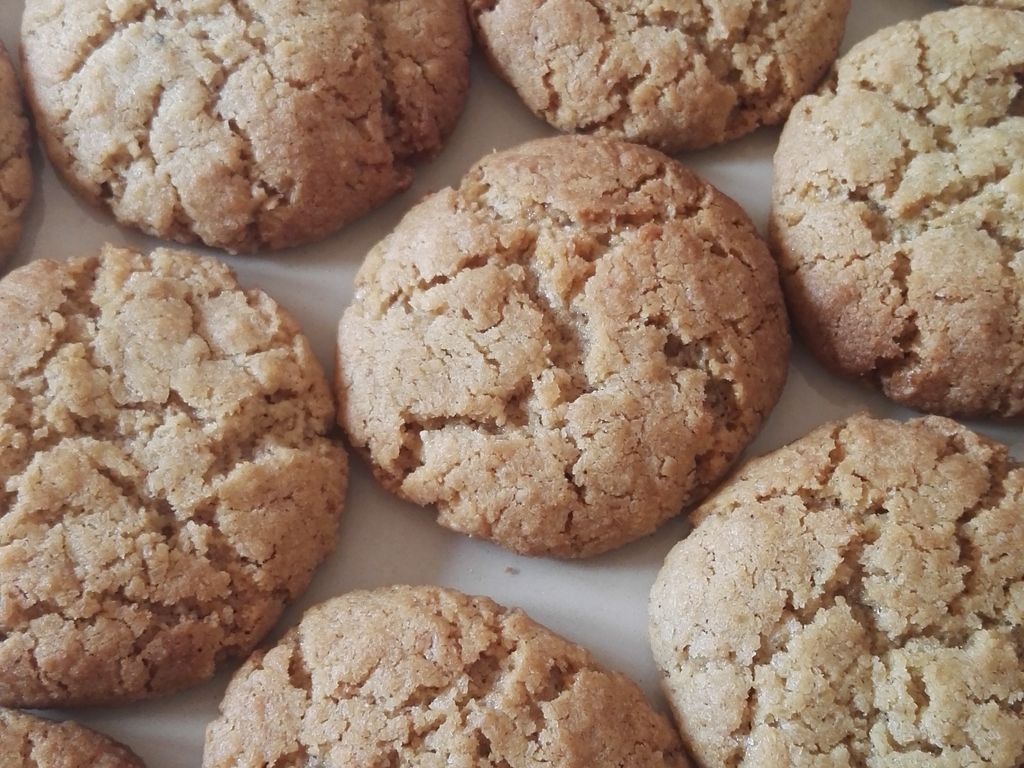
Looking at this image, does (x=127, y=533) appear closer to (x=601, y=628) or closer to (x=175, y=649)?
(x=175, y=649)

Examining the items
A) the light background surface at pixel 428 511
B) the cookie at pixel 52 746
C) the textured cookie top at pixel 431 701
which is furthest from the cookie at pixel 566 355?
the cookie at pixel 52 746

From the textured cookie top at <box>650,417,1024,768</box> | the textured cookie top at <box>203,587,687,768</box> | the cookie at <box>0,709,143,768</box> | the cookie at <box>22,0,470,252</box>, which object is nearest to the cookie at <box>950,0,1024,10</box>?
the textured cookie top at <box>650,417,1024,768</box>

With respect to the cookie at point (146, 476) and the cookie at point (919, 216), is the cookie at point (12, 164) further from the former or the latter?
the cookie at point (919, 216)

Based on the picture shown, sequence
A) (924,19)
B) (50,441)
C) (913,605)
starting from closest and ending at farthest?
(913,605)
(50,441)
(924,19)

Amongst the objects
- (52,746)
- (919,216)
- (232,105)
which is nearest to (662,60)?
(919,216)

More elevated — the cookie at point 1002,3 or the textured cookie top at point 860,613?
the cookie at point 1002,3

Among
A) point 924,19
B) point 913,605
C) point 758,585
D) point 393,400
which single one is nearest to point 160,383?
point 393,400
